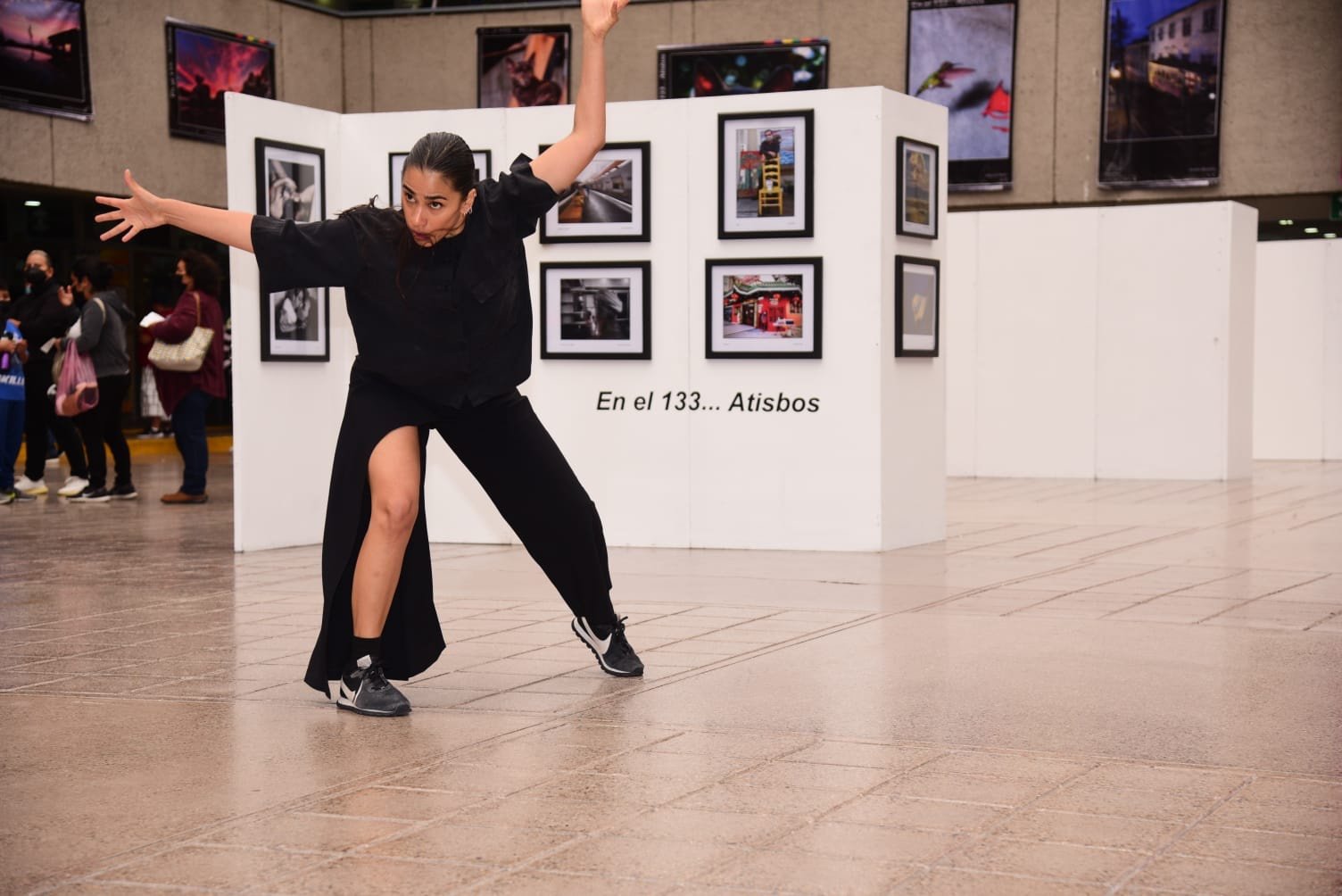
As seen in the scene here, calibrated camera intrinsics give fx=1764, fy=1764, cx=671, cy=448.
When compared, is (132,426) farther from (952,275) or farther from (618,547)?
(618,547)

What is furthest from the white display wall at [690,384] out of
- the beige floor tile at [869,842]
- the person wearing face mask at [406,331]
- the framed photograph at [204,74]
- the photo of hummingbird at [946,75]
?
the photo of hummingbird at [946,75]

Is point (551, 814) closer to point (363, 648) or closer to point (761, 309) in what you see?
point (363, 648)

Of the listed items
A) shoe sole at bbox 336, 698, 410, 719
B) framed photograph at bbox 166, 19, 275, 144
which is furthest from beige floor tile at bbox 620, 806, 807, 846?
framed photograph at bbox 166, 19, 275, 144

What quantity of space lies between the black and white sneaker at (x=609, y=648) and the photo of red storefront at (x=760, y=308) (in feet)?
14.9

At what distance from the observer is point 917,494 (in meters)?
10.2

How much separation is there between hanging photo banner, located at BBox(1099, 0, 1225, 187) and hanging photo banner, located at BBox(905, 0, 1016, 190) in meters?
1.16

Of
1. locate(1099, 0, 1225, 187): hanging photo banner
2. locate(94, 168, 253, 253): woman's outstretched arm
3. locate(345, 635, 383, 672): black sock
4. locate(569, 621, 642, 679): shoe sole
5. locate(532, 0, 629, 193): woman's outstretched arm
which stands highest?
locate(1099, 0, 1225, 187): hanging photo banner

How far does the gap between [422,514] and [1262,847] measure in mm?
2621

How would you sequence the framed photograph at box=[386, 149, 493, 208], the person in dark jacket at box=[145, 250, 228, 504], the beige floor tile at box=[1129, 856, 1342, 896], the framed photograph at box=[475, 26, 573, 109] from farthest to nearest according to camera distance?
1. the framed photograph at box=[475, 26, 573, 109]
2. the person in dark jacket at box=[145, 250, 228, 504]
3. the framed photograph at box=[386, 149, 493, 208]
4. the beige floor tile at box=[1129, 856, 1342, 896]

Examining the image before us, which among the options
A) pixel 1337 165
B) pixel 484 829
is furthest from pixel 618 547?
pixel 1337 165

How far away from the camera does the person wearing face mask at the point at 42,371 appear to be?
13250 millimetres

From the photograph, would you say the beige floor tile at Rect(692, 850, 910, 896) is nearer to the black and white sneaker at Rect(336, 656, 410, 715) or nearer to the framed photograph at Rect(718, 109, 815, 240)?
the black and white sneaker at Rect(336, 656, 410, 715)

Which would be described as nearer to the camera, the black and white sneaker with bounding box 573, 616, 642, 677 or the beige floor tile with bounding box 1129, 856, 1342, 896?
the beige floor tile with bounding box 1129, 856, 1342, 896

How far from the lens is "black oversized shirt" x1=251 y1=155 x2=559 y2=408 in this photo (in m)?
4.72
